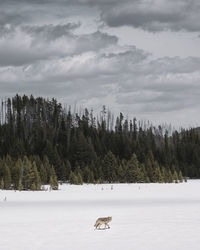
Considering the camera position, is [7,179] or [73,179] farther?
[73,179]

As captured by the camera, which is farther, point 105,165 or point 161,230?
point 105,165

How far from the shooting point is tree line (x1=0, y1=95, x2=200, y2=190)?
7275cm

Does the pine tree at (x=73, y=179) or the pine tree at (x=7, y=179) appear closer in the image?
the pine tree at (x=7, y=179)

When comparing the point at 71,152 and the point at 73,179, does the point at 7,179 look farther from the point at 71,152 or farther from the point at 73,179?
the point at 71,152

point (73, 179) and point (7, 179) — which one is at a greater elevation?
point (7, 179)

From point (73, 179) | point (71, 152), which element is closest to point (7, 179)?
point (73, 179)

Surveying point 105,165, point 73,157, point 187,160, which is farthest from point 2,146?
point 187,160

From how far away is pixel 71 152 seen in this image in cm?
10262

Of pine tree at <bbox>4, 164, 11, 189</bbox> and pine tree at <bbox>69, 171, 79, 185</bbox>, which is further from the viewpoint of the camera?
pine tree at <bbox>69, 171, 79, 185</bbox>

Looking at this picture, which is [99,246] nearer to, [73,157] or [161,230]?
[161,230]

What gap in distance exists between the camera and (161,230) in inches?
692

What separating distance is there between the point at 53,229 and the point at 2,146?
287ft

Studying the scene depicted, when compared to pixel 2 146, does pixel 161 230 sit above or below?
below

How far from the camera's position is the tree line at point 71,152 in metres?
72.8
